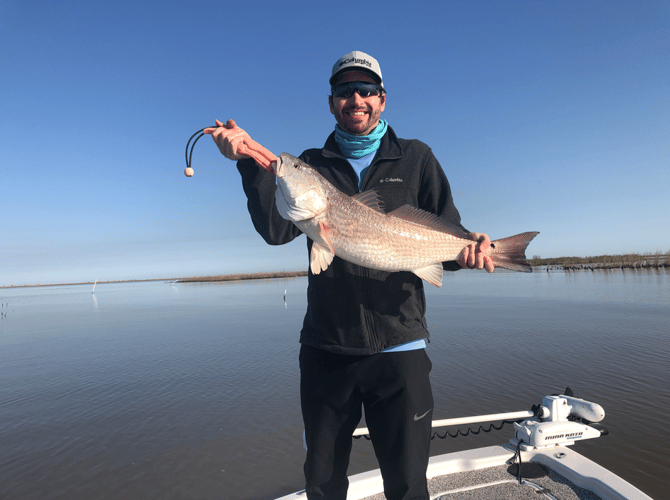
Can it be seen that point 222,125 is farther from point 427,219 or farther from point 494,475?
point 494,475

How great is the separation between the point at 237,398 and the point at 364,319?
26.2ft

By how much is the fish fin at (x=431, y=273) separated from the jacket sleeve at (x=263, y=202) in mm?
1017

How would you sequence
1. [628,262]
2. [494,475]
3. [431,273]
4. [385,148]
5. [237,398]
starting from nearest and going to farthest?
[431,273], [385,148], [494,475], [237,398], [628,262]

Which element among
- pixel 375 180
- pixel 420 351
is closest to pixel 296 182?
pixel 375 180

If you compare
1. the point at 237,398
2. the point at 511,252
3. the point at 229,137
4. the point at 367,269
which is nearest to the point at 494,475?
the point at 511,252

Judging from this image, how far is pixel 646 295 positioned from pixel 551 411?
25.1 meters

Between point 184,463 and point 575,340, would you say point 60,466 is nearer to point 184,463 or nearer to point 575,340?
point 184,463

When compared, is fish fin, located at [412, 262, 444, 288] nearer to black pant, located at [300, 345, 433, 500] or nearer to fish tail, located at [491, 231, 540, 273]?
fish tail, located at [491, 231, 540, 273]

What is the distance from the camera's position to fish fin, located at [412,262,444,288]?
8.52ft

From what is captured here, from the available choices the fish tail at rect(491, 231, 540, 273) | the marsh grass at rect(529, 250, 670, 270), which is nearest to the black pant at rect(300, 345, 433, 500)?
the fish tail at rect(491, 231, 540, 273)

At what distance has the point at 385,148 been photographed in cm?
276

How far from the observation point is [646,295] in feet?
73.8

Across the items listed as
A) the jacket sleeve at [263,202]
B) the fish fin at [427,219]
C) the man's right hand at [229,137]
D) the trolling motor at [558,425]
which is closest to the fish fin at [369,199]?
the fish fin at [427,219]

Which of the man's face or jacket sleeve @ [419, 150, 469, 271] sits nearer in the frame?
the man's face
